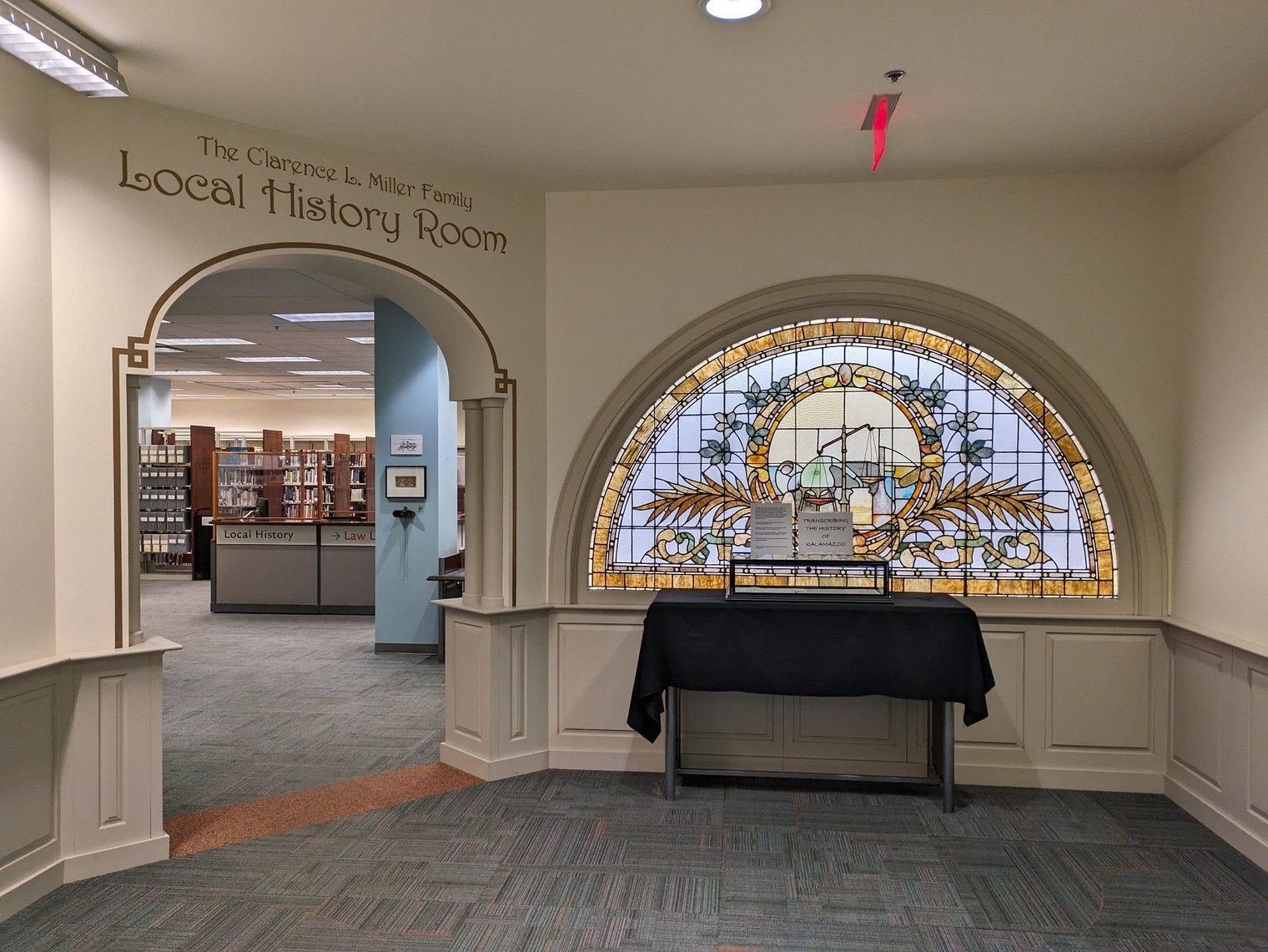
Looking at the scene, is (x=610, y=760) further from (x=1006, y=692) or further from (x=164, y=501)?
(x=164, y=501)

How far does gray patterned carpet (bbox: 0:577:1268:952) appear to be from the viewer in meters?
2.88

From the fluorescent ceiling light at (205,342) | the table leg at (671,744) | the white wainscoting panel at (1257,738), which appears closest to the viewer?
the white wainscoting panel at (1257,738)

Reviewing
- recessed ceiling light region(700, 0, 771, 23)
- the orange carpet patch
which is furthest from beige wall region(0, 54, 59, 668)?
recessed ceiling light region(700, 0, 771, 23)

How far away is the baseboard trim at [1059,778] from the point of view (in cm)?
415

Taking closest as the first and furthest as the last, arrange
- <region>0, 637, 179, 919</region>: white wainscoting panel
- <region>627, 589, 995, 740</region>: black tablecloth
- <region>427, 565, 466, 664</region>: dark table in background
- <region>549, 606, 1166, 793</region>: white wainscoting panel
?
<region>0, 637, 179, 919</region>: white wainscoting panel → <region>627, 589, 995, 740</region>: black tablecloth → <region>549, 606, 1166, 793</region>: white wainscoting panel → <region>427, 565, 466, 664</region>: dark table in background

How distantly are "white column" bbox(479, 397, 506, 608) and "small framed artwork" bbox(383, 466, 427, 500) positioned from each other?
10.2 ft

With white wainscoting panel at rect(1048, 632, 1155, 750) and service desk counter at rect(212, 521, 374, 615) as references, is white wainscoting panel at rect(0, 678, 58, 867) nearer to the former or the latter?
white wainscoting panel at rect(1048, 632, 1155, 750)

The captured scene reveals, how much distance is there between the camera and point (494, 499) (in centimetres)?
439

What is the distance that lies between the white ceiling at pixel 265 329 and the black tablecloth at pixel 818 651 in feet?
12.7

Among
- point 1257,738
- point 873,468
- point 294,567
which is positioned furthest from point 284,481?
point 1257,738

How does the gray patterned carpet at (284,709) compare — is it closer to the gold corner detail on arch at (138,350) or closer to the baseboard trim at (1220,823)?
the gold corner detail on arch at (138,350)

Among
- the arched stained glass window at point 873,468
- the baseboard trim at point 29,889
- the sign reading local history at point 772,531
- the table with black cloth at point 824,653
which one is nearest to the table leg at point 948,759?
the table with black cloth at point 824,653

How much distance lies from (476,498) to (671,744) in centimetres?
152

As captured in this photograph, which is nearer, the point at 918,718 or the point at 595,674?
the point at 918,718
